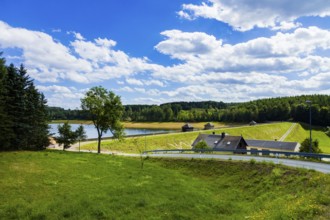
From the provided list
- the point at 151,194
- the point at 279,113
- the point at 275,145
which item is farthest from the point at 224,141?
the point at 279,113

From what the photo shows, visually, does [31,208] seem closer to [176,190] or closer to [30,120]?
[176,190]

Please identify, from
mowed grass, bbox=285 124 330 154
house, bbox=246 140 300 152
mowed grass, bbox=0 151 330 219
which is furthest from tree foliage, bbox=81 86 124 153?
mowed grass, bbox=285 124 330 154

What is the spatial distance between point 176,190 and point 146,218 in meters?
6.25

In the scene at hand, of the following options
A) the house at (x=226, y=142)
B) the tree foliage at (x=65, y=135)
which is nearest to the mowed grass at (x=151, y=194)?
the tree foliage at (x=65, y=135)

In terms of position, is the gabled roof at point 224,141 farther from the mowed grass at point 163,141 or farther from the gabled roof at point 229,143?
the mowed grass at point 163,141

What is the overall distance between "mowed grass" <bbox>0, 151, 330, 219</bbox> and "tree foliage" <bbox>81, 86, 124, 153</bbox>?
24225 millimetres

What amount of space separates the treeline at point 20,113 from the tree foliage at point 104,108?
876cm

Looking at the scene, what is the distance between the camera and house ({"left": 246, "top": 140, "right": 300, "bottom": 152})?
74812 millimetres

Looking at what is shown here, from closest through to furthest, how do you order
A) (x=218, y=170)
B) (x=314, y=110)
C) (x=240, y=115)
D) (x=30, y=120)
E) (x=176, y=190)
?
(x=176, y=190)
(x=218, y=170)
(x=30, y=120)
(x=314, y=110)
(x=240, y=115)

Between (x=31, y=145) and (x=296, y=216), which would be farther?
(x=31, y=145)

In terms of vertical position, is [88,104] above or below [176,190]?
above

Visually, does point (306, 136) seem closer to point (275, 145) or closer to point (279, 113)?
point (279, 113)

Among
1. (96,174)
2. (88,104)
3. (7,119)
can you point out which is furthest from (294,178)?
(88,104)

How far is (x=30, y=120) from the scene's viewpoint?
41281 mm
